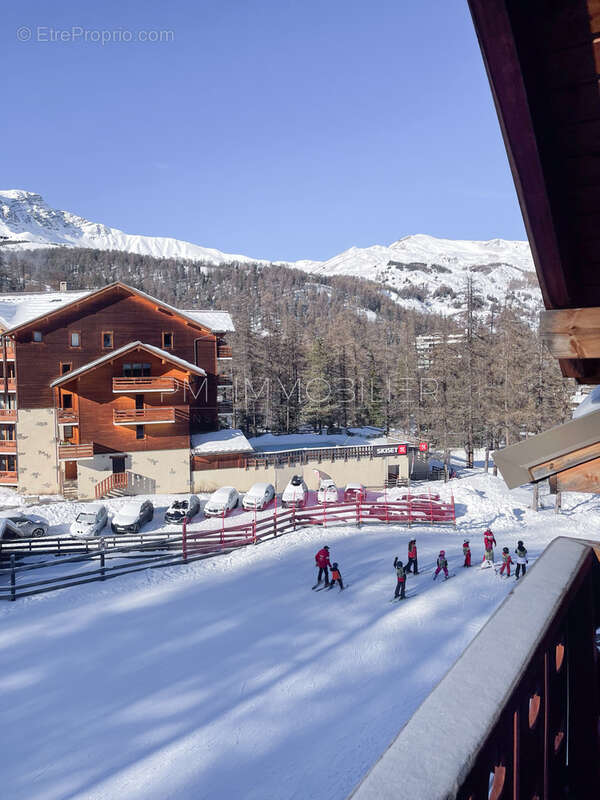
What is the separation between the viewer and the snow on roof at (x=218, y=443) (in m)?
31.2

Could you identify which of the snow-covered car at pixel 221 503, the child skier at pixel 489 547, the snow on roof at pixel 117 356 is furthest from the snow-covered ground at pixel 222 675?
the snow on roof at pixel 117 356

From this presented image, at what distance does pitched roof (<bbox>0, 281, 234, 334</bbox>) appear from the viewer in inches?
1230

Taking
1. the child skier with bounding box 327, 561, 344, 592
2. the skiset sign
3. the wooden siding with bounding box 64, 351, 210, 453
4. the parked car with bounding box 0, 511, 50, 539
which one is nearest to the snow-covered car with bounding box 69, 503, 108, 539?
the parked car with bounding box 0, 511, 50, 539

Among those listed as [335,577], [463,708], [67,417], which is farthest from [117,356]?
[463,708]

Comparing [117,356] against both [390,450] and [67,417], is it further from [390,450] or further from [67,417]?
[390,450]

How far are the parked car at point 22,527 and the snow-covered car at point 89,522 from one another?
1362 millimetres

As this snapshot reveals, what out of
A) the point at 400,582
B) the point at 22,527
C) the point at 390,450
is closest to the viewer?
the point at 400,582

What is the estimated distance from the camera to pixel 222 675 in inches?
381

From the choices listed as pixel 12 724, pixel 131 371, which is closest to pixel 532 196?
pixel 12 724

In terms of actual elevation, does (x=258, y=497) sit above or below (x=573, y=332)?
below

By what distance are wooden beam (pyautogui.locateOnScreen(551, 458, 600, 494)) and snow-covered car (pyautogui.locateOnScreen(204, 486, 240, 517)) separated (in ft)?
73.8

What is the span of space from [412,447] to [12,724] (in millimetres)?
32111

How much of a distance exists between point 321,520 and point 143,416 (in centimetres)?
1430

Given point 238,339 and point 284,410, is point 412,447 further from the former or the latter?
point 238,339
